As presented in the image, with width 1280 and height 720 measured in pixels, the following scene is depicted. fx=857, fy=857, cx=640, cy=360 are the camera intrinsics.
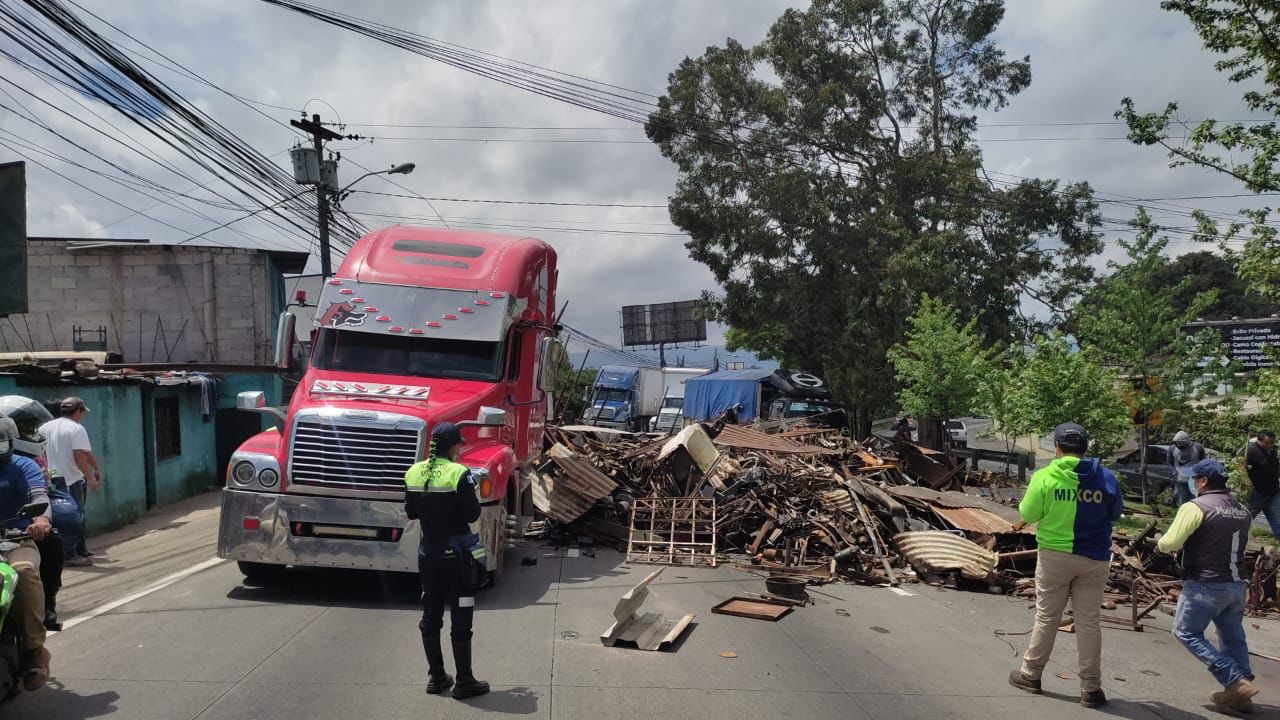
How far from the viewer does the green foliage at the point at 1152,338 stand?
54.4 ft

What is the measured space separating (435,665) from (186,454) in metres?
13.5

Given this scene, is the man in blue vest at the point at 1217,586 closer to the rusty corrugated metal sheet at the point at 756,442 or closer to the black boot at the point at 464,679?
the black boot at the point at 464,679

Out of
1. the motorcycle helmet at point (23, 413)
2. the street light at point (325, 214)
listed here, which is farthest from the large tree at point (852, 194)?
the motorcycle helmet at point (23, 413)

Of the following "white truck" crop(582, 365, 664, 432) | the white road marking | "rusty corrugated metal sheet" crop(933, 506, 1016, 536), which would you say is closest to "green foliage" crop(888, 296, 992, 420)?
"rusty corrugated metal sheet" crop(933, 506, 1016, 536)

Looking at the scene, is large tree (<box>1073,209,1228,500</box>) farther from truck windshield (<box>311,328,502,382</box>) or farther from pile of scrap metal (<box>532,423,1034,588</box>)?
truck windshield (<box>311,328,502,382</box>)

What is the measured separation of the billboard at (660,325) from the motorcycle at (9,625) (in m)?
72.2

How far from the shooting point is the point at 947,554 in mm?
10328

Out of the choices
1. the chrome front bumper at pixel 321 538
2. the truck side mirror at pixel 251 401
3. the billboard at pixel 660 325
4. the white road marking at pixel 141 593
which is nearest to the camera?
the white road marking at pixel 141 593

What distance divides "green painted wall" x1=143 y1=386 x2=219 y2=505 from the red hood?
26.4ft

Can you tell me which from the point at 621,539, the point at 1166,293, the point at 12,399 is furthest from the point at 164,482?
the point at 1166,293

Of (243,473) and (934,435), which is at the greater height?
(243,473)

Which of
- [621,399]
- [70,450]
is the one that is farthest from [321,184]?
[621,399]

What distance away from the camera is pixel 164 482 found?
50.9 feet

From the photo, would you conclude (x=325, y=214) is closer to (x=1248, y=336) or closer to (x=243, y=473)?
(x=243, y=473)
